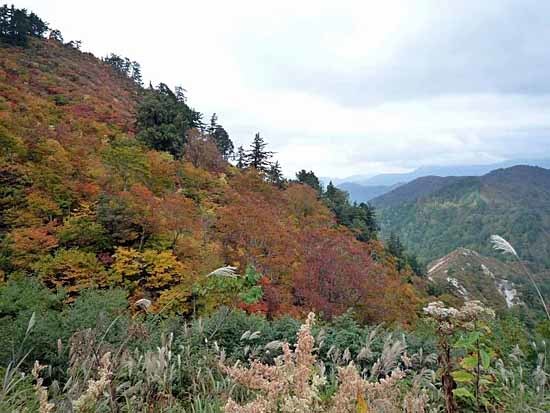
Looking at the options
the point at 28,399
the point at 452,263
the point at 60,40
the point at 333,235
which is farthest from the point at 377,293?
the point at 452,263

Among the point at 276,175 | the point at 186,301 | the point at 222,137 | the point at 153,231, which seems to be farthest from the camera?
the point at 222,137

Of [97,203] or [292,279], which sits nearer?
[97,203]

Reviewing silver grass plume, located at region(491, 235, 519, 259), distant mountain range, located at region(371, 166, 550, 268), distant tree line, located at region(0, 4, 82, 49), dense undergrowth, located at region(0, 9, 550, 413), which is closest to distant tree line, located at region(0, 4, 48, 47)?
distant tree line, located at region(0, 4, 82, 49)

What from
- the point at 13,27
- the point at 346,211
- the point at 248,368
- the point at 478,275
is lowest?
the point at 478,275

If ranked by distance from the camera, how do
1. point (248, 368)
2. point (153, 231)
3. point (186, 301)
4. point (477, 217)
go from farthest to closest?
1. point (477, 217)
2. point (153, 231)
3. point (186, 301)
4. point (248, 368)

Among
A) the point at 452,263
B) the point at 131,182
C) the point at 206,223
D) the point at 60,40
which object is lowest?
the point at 452,263

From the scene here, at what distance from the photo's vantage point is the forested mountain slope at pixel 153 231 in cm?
963

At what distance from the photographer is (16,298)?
581cm

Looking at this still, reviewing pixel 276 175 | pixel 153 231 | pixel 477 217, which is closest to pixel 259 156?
pixel 276 175

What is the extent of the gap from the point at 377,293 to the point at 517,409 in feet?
45.7

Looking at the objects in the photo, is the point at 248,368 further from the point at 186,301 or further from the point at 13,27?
the point at 13,27

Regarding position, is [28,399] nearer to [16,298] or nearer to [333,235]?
[16,298]

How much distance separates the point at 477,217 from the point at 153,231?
424ft

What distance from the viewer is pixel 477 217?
4833 inches
